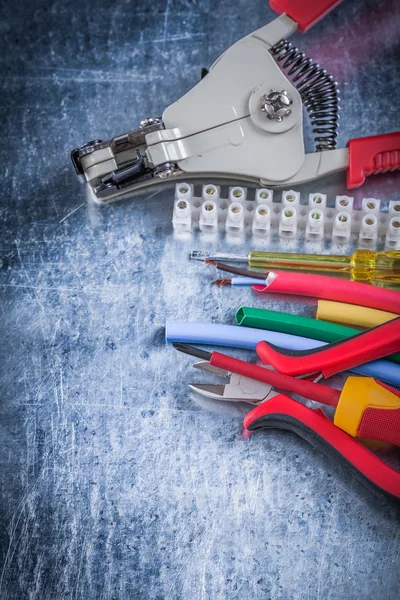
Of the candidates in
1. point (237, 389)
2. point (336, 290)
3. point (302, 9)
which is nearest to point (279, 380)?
point (237, 389)

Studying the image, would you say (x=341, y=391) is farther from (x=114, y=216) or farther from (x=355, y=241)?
(x=114, y=216)

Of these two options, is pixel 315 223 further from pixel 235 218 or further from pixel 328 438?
pixel 328 438

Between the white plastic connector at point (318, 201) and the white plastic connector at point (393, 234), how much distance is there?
11cm

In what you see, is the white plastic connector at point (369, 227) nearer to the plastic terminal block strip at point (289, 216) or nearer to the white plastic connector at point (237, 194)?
the plastic terminal block strip at point (289, 216)

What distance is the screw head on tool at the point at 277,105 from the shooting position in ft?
4.47

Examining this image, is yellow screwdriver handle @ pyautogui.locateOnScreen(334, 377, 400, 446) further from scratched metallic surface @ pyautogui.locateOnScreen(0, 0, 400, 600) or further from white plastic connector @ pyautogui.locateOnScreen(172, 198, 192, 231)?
white plastic connector @ pyautogui.locateOnScreen(172, 198, 192, 231)

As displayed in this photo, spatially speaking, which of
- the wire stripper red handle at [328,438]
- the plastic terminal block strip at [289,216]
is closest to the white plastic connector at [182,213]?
the plastic terminal block strip at [289,216]

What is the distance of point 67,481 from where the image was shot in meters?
1.20

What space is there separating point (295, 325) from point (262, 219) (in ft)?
0.65

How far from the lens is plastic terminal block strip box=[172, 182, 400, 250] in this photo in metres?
1.36

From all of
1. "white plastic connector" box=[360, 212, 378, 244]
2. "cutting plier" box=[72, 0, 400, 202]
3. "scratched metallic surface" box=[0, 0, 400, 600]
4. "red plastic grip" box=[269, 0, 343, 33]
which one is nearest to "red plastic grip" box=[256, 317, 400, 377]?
"scratched metallic surface" box=[0, 0, 400, 600]

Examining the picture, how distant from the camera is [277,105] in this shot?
53.7 inches

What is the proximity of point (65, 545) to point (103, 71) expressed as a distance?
0.85m

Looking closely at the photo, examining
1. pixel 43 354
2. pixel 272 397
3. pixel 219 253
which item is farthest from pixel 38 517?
pixel 219 253
